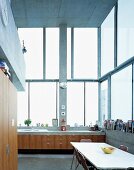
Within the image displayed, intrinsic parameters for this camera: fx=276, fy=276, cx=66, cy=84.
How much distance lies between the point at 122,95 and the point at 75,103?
2.76 metres

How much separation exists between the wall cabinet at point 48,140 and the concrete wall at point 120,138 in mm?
758

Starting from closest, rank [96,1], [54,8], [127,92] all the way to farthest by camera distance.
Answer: [127,92] → [96,1] → [54,8]

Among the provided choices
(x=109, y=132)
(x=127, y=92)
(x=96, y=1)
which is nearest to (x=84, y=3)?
(x=96, y=1)

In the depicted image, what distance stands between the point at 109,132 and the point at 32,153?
2.55 m

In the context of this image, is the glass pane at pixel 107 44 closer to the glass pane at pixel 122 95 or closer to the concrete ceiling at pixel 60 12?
the concrete ceiling at pixel 60 12

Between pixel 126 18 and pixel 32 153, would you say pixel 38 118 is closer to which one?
pixel 32 153

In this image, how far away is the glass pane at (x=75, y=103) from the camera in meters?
9.46

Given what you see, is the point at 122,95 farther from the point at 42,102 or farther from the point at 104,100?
the point at 42,102

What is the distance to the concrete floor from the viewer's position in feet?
21.6

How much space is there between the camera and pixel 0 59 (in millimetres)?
3762

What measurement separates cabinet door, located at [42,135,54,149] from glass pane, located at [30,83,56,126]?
2.72ft

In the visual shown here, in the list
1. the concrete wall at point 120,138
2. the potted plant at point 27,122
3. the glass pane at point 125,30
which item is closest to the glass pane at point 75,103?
the potted plant at point 27,122

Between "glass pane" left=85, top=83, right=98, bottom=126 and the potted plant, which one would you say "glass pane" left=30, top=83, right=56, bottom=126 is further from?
"glass pane" left=85, top=83, right=98, bottom=126

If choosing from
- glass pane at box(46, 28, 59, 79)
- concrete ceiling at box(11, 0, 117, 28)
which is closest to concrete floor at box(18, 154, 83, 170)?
glass pane at box(46, 28, 59, 79)
